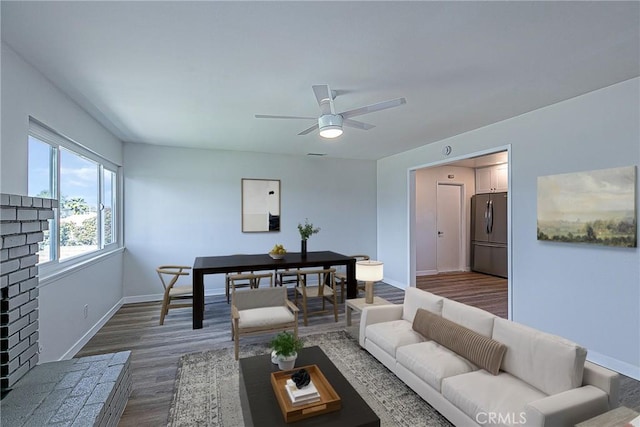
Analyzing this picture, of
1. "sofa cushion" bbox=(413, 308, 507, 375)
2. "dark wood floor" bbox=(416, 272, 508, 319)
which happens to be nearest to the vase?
"sofa cushion" bbox=(413, 308, 507, 375)

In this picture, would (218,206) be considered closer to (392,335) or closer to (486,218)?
(392,335)

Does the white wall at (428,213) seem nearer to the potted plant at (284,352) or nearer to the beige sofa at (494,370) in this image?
the beige sofa at (494,370)

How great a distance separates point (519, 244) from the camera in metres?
3.70

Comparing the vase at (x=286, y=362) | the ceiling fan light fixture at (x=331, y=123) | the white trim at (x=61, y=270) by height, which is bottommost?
the vase at (x=286, y=362)

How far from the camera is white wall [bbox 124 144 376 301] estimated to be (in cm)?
515

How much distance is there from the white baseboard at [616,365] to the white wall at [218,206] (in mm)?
4158

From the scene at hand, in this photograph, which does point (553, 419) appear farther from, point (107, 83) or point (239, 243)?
point (239, 243)

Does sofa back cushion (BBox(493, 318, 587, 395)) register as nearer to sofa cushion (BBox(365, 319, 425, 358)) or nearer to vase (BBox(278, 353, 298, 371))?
sofa cushion (BBox(365, 319, 425, 358))

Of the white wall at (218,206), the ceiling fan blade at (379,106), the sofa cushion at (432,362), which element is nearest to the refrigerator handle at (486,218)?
the white wall at (218,206)

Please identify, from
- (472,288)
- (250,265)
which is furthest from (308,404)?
(472,288)

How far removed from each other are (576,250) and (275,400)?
10.8 ft

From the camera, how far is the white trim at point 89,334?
3122 millimetres

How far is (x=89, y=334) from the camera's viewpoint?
11.8 ft

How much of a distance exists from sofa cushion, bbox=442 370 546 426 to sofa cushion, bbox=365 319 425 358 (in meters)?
0.62
